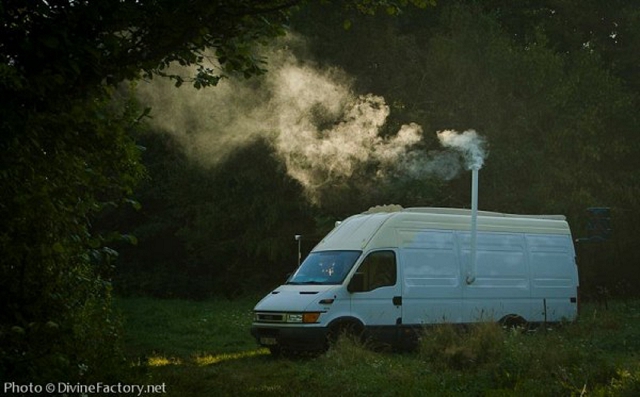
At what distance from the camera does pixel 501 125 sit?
28297 millimetres

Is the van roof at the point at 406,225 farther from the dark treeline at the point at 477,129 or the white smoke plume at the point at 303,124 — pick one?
the white smoke plume at the point at 303,124

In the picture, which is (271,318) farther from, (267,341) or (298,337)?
(298,337)

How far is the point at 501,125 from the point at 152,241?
1553cm

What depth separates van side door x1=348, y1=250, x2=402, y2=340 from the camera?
47.0 feet

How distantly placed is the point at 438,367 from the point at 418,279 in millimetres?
3808

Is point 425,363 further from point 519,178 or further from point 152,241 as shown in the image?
point 152,241

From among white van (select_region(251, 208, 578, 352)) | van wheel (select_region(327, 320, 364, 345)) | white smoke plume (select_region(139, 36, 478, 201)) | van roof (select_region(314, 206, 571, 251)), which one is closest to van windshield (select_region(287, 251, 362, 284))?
white van (select_region(251, 208, 578, 352))

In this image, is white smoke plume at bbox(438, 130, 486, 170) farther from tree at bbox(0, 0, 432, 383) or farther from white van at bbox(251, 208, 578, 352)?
tree at bbox(0, 0, 432, 383)

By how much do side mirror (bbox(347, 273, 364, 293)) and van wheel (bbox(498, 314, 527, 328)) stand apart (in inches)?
131

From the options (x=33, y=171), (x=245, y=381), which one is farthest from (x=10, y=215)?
(x=245, y=381)

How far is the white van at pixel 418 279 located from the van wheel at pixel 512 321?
3 cm

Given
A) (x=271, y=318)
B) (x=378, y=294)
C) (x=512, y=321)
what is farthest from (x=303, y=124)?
(x=271, y=318)

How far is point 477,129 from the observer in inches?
1114
